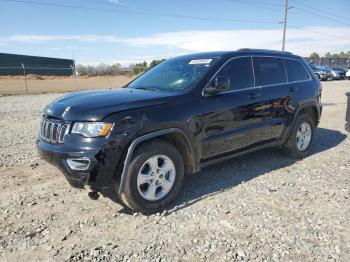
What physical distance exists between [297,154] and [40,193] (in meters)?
4.22

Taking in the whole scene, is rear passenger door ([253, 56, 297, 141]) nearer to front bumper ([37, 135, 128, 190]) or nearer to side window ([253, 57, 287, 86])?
side window ([253, 57, 287, 86])

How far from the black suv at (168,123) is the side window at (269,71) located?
0.6 inches

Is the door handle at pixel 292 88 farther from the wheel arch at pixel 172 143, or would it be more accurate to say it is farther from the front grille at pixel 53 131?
the front grille at pixel 53 131

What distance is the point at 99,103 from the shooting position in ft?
12.2

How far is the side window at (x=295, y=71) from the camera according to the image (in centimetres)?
581

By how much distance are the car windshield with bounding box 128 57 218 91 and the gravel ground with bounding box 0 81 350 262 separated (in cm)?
144

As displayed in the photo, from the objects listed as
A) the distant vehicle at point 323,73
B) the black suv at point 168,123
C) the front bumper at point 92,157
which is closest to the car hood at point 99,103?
the black suv at point 168,123

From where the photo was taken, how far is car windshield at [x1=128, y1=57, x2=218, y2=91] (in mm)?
4461

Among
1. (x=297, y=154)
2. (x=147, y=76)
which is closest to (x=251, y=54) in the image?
(x=147, y=76)

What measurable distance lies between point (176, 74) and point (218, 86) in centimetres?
78

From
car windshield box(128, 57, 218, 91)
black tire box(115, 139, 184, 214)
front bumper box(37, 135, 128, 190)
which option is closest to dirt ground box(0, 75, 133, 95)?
car windshield box(128, 57, 218, 91)

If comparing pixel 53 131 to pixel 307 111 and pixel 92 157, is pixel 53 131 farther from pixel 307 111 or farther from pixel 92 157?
pixel 307 111

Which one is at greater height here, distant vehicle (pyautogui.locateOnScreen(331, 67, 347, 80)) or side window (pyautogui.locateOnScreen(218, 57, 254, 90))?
side window (pyautogui.locateOnScreen(218, 57, 254, 90))

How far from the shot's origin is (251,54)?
16.8 feet
